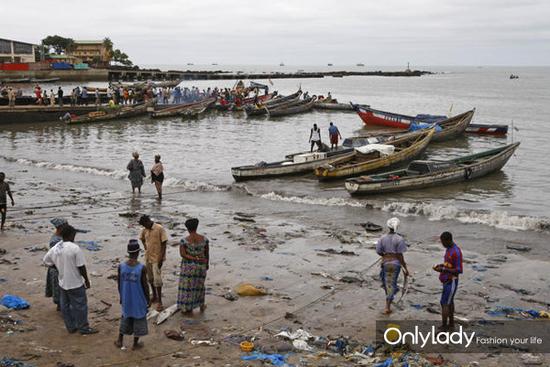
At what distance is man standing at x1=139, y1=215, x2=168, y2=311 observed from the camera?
28.3 feet

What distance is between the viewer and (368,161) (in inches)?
885

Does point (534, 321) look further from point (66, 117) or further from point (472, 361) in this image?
point (66, 117)

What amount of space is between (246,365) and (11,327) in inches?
133

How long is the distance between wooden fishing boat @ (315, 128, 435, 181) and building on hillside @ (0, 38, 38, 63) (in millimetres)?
81224

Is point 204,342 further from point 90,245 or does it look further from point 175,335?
point 90,245

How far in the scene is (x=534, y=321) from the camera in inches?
337

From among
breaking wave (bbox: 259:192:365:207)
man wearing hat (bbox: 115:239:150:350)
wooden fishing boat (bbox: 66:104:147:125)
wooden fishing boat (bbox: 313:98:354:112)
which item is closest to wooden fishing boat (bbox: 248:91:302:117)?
wooden fishing boat (bbox: 313:98:354:112)

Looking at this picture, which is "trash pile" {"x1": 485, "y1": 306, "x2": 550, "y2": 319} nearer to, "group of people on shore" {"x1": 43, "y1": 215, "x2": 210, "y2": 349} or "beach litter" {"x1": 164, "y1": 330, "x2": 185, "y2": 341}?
"group of people on shore" {"x1": 43, "y1": 215, "x2": 210, "y2": 349}

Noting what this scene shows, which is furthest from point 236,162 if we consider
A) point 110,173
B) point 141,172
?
point 141,172

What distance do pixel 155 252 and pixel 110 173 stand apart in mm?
15138

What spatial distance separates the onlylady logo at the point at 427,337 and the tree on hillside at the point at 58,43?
134316 millimetres

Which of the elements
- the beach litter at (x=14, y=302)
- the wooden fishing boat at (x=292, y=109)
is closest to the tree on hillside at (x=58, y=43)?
the wooden fishing boat at (x=292, y=109)

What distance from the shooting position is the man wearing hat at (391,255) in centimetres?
841

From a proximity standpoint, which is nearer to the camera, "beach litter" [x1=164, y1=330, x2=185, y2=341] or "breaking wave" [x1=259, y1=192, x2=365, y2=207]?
"beach litter" [x1=164, y1=330, x2=185, y2=341]
